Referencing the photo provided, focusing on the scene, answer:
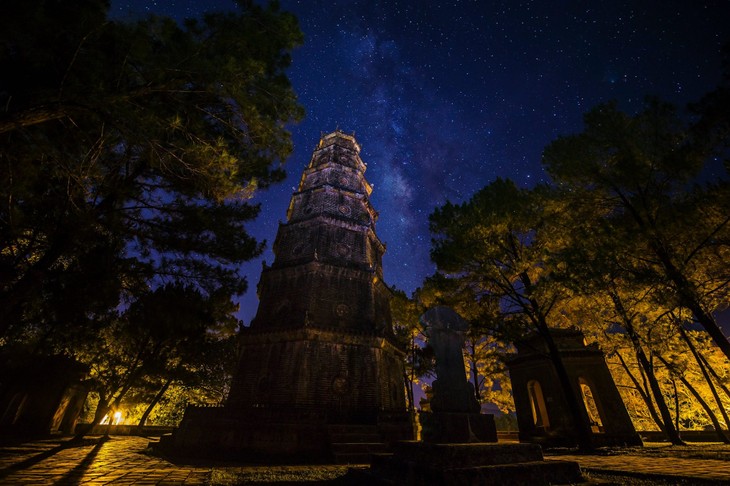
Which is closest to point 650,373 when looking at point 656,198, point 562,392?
point 562,392

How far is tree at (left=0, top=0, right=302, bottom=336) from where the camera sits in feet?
17.6

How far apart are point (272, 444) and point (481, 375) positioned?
1551cm

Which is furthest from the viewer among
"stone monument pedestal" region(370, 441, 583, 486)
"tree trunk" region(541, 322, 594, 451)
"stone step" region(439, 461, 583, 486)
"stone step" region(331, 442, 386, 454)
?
"stone step" region(331, 442, 386, 454)

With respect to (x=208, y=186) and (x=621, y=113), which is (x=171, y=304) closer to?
(x=208, y=186)

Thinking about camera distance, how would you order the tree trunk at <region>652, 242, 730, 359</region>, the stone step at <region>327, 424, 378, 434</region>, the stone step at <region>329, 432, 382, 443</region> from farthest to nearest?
the stone step at <region>327, 424, 378, 434</region>, the stone step at <region>329, 432, 382, 443</region>, the tree trunk at <region>652, 242, 730, 359</region>

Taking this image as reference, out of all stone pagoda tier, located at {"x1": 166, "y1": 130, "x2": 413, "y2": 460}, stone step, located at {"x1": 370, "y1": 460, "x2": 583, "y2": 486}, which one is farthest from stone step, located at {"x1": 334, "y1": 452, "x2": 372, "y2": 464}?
stone step, located at {"x1": 370, "y1": 460, "x2": 583, "y2": 486}

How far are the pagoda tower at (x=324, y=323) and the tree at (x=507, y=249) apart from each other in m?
8.46

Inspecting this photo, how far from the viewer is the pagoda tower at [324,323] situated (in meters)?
16.7

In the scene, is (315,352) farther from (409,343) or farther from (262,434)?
(409,343)

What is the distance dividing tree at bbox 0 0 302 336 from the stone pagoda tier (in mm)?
7418

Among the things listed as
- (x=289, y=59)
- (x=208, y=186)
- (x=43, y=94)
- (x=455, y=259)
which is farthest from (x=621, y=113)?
(x=43, y=94)

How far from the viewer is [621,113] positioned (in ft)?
37.6

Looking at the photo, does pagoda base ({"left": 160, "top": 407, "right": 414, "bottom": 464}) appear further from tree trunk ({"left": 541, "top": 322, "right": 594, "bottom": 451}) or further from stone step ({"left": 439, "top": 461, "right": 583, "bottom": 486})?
stone step ({"left": 439, "top": 461, "right": 583, "bottom": 486})

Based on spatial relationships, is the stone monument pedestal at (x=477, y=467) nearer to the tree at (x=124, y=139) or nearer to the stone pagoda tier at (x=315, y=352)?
the tree at (x=124, y=139)
